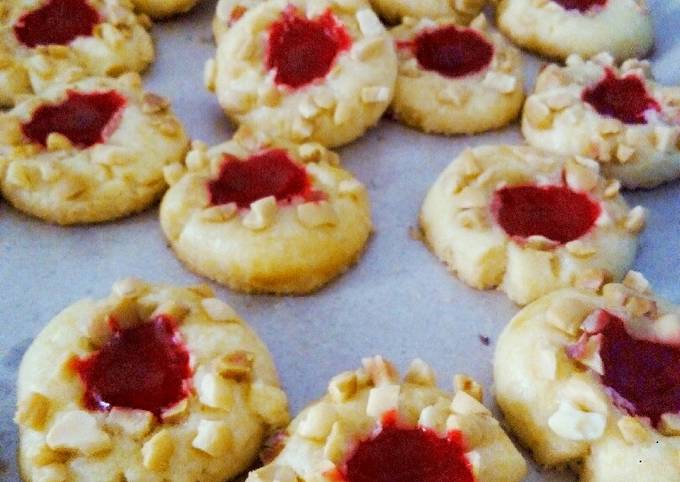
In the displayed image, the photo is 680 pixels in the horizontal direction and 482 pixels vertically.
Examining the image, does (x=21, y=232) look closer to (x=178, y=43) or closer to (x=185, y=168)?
(x=185, y=168)

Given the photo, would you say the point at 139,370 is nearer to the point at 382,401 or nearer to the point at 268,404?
the point at 268,404

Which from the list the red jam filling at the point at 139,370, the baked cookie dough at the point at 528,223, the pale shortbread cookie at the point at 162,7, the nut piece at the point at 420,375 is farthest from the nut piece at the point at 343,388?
the pale shortbread cookie at the point at 162,7

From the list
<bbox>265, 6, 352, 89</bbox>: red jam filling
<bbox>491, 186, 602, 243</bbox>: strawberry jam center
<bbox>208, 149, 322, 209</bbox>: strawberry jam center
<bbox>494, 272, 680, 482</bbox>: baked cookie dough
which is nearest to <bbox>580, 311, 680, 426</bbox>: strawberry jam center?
<bbox>494, 272, 680, 482</bbox>: baked cookie dough

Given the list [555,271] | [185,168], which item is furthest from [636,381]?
[185,168]

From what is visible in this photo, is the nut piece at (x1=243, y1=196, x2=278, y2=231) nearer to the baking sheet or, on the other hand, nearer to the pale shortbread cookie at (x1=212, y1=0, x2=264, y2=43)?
the baking sheet

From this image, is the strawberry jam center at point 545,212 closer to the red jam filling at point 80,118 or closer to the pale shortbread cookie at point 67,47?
the red jam filling at point 80,118

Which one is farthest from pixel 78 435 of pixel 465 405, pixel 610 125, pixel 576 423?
pixel 610 125
